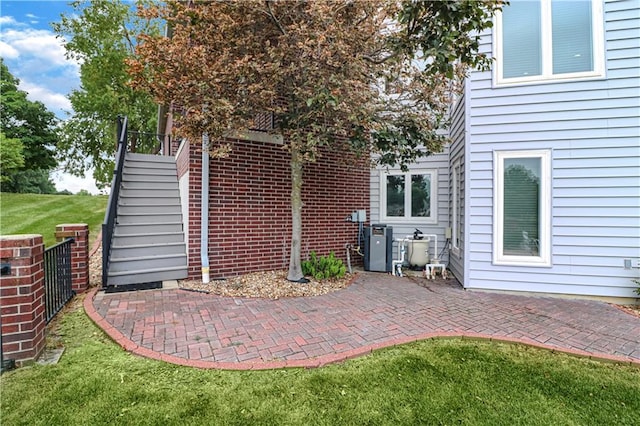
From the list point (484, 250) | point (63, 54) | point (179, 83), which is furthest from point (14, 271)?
point (63, 54)

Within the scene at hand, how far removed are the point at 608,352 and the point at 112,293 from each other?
617 centimetres

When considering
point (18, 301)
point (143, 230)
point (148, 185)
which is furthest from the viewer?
point (148, 185)

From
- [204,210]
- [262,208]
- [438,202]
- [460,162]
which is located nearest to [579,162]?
[460,162]

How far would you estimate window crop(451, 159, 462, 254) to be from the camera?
6.59 m

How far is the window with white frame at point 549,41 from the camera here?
5070 mm

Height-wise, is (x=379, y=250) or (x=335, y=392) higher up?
(x=379, y=250)

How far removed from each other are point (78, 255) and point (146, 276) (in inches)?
39.0

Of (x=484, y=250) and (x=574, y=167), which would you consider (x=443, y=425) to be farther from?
(x=574, y=167)

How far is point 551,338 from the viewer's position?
3.53m

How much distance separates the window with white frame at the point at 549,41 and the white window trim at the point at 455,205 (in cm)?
190

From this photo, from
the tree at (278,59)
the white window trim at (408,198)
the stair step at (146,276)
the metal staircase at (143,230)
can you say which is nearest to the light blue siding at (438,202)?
the white window trim at (408,198)

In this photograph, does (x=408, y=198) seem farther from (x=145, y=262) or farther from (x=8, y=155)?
(x=8, y=155)

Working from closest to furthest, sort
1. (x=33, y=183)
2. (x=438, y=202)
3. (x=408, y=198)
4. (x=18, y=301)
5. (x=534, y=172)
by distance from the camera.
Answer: (x=18, y=301)
(x=534, y=172)
(x=438, y=202)
(x=408, y=198)
(x=33, y=183)

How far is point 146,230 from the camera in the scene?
602 centimetres
